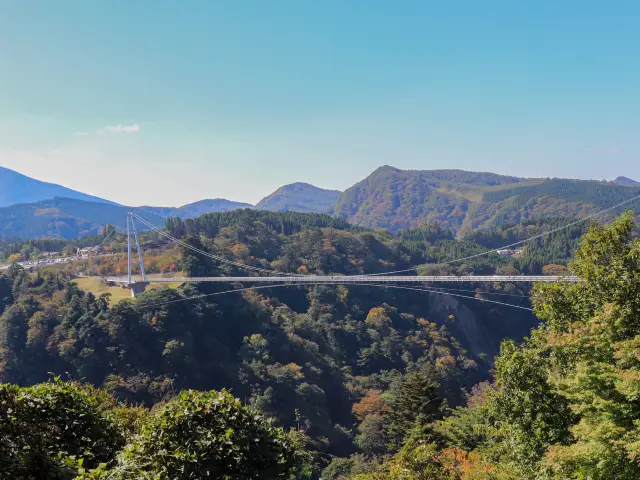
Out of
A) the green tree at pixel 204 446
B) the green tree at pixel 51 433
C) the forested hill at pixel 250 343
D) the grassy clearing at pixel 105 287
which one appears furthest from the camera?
the grassy clearing at pixel 105 287

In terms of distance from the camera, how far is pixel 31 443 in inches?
189

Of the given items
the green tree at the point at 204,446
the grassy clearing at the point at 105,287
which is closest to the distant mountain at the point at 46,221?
the grassy clearing at the point at 105,287

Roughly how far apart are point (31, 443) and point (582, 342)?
302 inches

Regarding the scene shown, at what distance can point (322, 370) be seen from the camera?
35.6m

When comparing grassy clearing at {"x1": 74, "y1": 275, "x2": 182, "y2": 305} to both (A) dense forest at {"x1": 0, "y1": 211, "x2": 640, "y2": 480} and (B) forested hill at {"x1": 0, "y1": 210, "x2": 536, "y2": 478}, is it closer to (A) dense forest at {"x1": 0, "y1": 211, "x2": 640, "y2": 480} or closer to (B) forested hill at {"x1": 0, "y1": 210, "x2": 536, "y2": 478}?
(B) forested hill at {"x1": 0, "y1": 210, "x2": 536, "y2": 478}

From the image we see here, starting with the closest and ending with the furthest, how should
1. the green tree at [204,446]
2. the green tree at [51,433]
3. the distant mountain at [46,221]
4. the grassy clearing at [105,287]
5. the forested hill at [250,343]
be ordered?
the green tree at [51,433], the green tree at [204,446], the forested hill at [250,343], the grassy clearing at [105,287], the distant mountain at [46,221]

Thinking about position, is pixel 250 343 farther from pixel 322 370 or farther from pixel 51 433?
pixel 51 433

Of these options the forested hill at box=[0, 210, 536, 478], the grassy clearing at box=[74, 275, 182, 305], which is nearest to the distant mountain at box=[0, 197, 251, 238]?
the forested hill at box=[0, 210, 536, 478]

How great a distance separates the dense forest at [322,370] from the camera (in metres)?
5.60

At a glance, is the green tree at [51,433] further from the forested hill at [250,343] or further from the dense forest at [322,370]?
the forested hill at [250,343]

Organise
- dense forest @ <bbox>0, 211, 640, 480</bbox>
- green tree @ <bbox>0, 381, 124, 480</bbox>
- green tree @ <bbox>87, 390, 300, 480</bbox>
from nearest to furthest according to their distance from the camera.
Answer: green tree @ <bbox>0, 381, 124, 480</bbox>, green tree @ <bbox>87, 390, 300, 480</bbox>, dense forest @ <bbox>0, 211, 640, 480</bbox>

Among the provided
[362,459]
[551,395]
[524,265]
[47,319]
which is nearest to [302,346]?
[362,459]

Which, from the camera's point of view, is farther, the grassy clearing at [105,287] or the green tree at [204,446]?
the grassy clearing at [105,287]

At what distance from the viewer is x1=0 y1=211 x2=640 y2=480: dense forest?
18.4 ft
